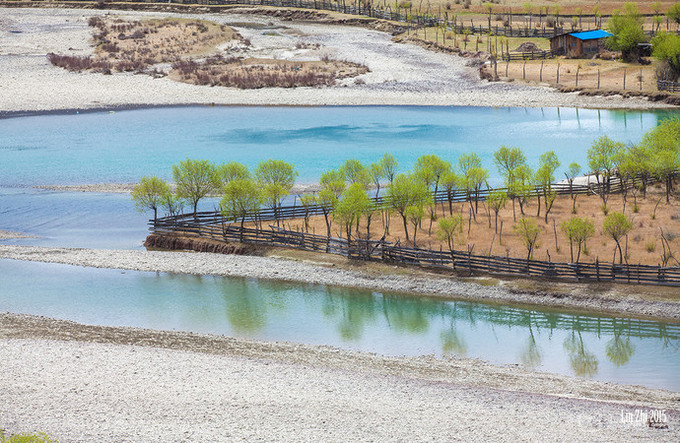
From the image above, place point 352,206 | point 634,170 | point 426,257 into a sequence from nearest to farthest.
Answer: point 426,257 → point 352,206 → point 634,170

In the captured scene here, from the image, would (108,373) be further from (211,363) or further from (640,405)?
(640,405)

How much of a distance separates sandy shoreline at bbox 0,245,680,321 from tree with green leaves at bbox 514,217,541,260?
260 cm

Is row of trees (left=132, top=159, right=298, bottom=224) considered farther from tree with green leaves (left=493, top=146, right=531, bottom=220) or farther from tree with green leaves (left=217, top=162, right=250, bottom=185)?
tree with green leaves (left=493, top=146, right=531, bottom=220)

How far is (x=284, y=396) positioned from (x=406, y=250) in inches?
560

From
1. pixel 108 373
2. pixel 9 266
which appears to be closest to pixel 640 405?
pixel 108 373

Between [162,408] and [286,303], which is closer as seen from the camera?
[162,408]

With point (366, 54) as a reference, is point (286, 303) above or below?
below

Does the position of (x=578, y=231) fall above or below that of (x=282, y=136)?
below

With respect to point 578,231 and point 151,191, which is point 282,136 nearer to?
point 151,191

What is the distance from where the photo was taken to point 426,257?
3662 centimetres

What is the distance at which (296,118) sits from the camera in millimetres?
74062

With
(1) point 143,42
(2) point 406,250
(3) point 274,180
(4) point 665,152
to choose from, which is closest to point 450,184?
(2) point 406,250

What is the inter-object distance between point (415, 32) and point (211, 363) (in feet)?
257

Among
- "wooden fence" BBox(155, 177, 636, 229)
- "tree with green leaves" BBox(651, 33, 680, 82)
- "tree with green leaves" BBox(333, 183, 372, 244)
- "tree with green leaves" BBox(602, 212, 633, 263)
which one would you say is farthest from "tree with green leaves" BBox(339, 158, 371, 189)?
"tree with green leaves" BBox(651, 33, 680, 82)
